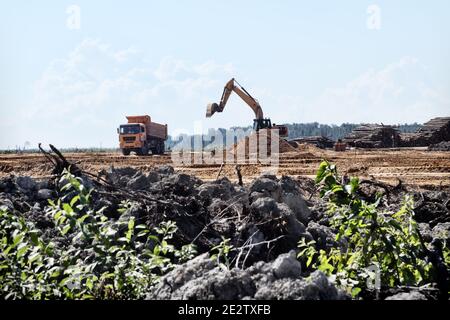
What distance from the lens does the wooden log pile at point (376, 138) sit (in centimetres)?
4072

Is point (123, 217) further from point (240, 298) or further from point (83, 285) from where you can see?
point (240, 298)

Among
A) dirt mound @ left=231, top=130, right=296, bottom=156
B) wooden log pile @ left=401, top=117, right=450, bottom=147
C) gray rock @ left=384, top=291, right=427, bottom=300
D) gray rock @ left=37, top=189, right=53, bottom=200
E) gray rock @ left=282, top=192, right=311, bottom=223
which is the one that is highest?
wooden log pile @ left=401, top=117, right=450, bottom=147

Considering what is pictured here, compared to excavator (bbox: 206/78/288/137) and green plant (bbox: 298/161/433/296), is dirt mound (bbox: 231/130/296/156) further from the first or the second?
green plant (bbox: 298/161/433/296)

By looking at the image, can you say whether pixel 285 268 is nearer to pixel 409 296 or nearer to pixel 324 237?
pixel 409 296

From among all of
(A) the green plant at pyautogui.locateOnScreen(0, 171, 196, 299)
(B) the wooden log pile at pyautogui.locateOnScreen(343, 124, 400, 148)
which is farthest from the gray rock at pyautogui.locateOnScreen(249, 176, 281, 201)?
(B) the wooden log pile at pyautogui.locateOnScreen(343, 124, 400, 148)

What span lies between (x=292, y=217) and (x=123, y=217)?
176 centimetres

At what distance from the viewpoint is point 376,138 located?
4138 centimetres

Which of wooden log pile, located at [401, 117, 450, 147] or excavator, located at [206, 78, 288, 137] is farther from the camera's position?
wooden log pile, located at [401, 117, 450, 147]

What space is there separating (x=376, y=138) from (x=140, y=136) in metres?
16.6

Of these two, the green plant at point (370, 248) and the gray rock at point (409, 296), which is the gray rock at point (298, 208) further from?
the gray rock at point (409, 296)

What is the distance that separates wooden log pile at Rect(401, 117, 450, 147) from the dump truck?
16.7m

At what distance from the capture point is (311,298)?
3791 mm

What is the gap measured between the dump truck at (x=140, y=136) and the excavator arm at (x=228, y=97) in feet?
15.8

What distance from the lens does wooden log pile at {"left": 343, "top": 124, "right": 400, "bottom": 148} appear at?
1603 inches
